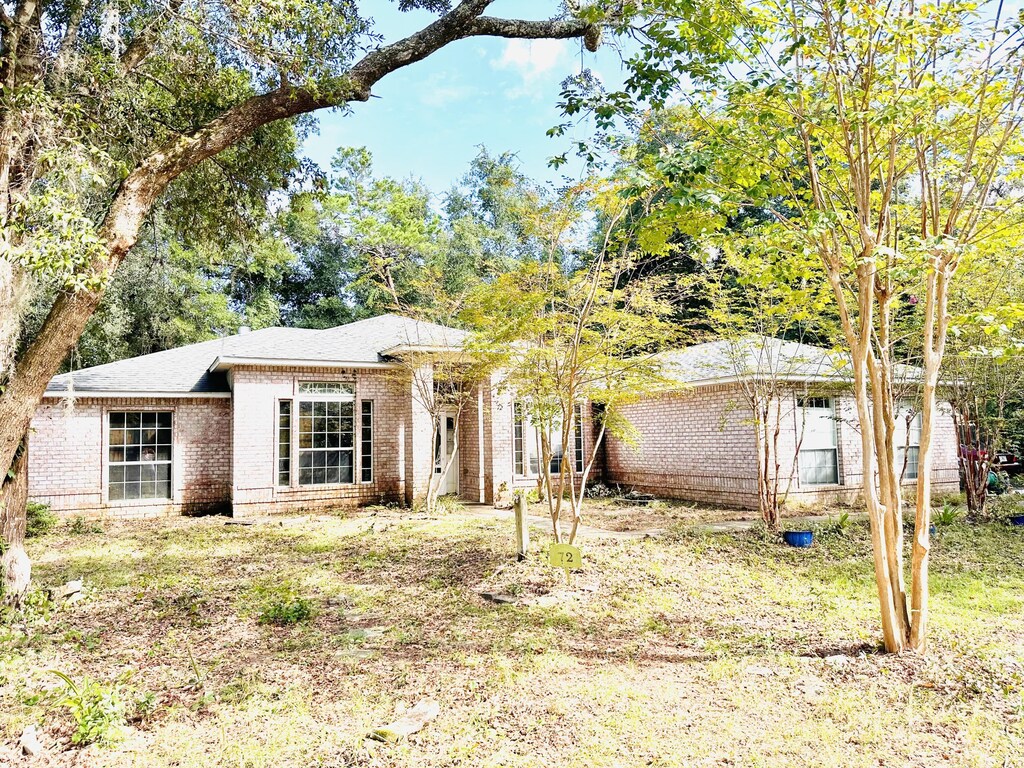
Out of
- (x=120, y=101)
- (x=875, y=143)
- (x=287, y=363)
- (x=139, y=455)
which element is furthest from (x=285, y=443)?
(x=875, y=143)

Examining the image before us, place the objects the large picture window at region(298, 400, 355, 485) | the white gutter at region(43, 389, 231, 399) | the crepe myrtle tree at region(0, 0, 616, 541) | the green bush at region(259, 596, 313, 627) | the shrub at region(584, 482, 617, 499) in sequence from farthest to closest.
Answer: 1. the shrub at region(584, 482, 617, 499)
2. the large picture window at region(298, 400, 355, 485)
3. the white gutter at region(43, 389, 231, 399)
4. the green bush at region(259, 596, 313, 627)
5. the crepe myrtle tree at region(0, 0, 616, 541)

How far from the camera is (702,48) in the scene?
4.25 m

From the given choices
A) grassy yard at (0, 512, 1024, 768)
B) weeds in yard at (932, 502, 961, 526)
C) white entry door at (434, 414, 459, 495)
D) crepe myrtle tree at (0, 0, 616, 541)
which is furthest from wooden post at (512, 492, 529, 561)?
weeds in yard at (932, 502, 961, 526)

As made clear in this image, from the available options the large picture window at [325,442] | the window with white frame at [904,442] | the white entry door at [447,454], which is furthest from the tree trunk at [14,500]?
the window with white frame at [904,442]

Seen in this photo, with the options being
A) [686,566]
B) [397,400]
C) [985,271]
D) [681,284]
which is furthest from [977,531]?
[397,400]

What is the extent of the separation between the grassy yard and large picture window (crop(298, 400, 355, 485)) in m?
4.60

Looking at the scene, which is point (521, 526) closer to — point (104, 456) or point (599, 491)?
point (599, 491)

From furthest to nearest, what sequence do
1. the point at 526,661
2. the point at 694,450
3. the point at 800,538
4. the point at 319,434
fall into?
the point at 694,450, the point at 319,434, the point at 800,538, the point at 526,661

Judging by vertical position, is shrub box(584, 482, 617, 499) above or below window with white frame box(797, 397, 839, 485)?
below

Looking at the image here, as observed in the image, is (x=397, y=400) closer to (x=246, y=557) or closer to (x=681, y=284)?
(x=246, y=557)

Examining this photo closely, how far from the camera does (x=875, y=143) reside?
169 inches

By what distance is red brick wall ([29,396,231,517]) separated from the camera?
1159 cm

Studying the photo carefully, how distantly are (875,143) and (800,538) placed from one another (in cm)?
585

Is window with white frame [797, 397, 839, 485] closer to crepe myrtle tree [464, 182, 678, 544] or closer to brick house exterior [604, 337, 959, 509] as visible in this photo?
brick house exterior [604, 337, 959, 509]
